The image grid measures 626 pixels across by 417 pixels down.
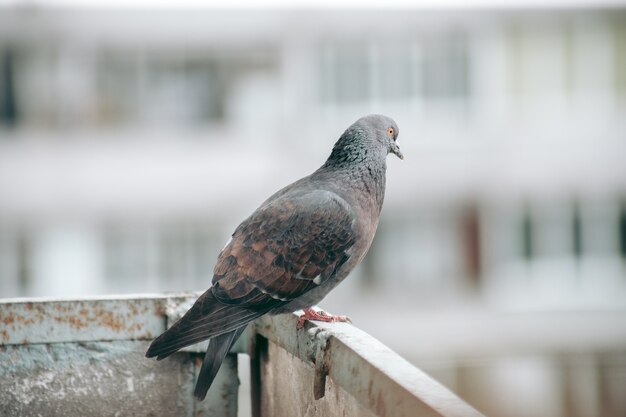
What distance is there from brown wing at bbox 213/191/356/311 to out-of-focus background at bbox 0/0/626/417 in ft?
38.4

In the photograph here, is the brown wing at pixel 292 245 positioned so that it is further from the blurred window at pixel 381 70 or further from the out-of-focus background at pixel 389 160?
the blurred window at pixel 381 70

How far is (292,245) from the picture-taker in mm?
3873

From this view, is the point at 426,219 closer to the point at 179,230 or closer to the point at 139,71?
the point at 179,230

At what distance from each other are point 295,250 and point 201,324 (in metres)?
0.52

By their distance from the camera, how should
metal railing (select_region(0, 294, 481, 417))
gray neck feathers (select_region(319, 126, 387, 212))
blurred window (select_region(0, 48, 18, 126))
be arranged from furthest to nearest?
1. blurred window (select_region(0, 48, 18, 126))
2. gray neck feathers (select_region(319, 126, 387, 212))
3. metal railing (select_region(0, 294, 481, 417))

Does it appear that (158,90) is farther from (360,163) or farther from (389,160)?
(360,163)

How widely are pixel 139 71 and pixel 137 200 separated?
1842mm

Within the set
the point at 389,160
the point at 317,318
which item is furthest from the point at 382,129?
the point at 389,160

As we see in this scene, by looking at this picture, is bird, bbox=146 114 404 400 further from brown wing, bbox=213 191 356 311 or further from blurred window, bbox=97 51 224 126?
→ blurred window, bbox=97 51 224 126

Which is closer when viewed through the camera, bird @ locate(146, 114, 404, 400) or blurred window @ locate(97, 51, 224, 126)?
bird @ locate(146, 114, 404, 400)

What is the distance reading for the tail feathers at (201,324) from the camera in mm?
3375

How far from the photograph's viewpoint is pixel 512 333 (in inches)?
639

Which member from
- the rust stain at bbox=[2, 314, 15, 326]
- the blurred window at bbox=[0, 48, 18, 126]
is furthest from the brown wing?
the blurred window at bbox=[0, 48, 18, 126]

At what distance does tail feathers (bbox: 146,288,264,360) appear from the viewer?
3.38 m
